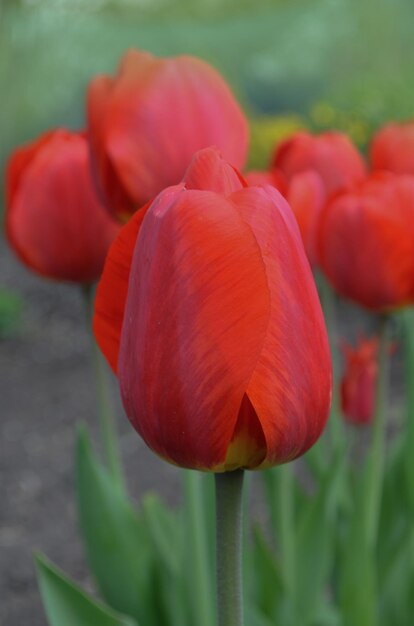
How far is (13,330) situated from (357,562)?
3.35 meters

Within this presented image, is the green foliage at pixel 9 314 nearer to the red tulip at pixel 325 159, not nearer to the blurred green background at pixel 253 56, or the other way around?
the blurred green background at pixel 253 56

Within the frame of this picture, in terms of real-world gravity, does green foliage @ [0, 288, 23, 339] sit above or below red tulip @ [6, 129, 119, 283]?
below

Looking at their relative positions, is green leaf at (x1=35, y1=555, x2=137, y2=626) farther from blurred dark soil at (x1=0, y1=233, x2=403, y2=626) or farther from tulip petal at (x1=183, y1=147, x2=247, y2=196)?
blurred dark soil at (x1=0, y1=233, x2=403, y2=626)

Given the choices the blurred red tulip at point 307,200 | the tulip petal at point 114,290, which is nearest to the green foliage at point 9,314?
the blurred red tulip at point 307,200

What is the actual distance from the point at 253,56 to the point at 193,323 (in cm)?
774

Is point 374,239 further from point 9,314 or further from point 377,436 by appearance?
point 9,314

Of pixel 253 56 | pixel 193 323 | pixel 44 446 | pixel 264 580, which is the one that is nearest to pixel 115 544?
pixel 264 580

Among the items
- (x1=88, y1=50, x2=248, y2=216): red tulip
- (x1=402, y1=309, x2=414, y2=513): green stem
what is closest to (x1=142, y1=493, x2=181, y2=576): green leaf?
(x1=402, y1=309, x2=414, y2=513): green stem

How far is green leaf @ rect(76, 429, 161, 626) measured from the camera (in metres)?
1.39

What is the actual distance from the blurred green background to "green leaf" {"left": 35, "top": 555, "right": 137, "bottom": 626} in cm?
398

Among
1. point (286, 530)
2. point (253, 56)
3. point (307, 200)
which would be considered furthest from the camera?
point (253, 56)

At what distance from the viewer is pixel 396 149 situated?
1275 millimetres

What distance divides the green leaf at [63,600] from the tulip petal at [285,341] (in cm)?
37

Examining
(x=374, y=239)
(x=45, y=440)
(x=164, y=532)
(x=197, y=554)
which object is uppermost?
(x=374, y=239)
